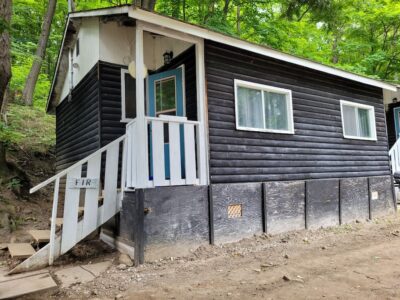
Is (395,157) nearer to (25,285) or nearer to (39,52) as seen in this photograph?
(25,285)

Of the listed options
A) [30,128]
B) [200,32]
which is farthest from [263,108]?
[30,128]

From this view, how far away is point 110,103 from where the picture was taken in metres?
6.75

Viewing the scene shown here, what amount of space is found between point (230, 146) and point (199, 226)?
5.21 ft

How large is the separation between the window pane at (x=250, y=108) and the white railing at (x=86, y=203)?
241 cm

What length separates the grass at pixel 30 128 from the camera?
11.1 meters

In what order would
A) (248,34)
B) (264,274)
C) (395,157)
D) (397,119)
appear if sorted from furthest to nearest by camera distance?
(248,34)
(397,119)
(395,157)
(264,274)

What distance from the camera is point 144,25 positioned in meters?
5.05

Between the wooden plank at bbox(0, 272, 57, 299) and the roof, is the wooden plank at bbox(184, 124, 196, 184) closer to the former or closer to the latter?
the roof

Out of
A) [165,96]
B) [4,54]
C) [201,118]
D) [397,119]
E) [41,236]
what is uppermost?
[4,54]

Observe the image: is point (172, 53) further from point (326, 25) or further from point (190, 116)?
point (326, 25)

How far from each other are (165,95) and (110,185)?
2.31m

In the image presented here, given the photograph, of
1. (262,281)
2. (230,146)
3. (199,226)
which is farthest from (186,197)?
(262,281)

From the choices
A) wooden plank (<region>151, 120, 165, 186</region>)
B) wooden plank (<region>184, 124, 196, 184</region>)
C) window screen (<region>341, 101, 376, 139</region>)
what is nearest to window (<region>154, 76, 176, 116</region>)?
wooden plank (<region>184, 124, 196, 184</region>)

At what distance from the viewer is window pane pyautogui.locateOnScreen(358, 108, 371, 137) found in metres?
8.89
